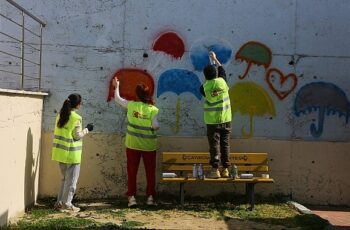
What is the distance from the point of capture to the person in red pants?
26.0 feet

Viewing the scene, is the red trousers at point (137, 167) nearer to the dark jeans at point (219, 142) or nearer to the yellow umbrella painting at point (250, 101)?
the dark jeans at point (219, 142)

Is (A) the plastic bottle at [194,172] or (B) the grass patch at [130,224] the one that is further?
(A) the plastic bottle at [194,172]

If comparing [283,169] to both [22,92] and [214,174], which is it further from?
[22,92]

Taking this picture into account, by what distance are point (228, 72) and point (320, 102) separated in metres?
1.72

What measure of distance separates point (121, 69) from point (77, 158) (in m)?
1.84

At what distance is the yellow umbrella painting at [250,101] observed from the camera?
8625mm

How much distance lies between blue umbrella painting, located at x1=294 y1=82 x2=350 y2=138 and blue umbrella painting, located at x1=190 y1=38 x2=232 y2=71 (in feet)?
5.30

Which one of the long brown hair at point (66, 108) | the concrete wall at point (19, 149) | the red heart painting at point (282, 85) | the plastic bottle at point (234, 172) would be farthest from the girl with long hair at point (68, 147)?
the red heart painting at point (282, 85)

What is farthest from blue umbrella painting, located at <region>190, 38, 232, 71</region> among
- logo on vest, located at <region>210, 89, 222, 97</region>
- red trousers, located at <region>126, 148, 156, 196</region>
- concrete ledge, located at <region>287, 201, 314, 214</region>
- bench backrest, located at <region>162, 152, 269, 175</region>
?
concrete ledge, located at <region>287, 201, 314, 214</region>

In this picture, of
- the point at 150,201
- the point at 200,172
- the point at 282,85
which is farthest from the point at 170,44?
the point at 150,201

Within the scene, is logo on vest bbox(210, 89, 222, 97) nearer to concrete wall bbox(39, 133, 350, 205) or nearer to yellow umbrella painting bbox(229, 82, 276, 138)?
yellow umbrella painting bbox(229, 82, 276, 138)

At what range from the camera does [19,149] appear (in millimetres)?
7074

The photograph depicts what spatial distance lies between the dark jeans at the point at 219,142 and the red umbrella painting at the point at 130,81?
1.47 m

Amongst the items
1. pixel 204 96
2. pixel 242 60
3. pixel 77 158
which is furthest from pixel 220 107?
pixel 77 158
